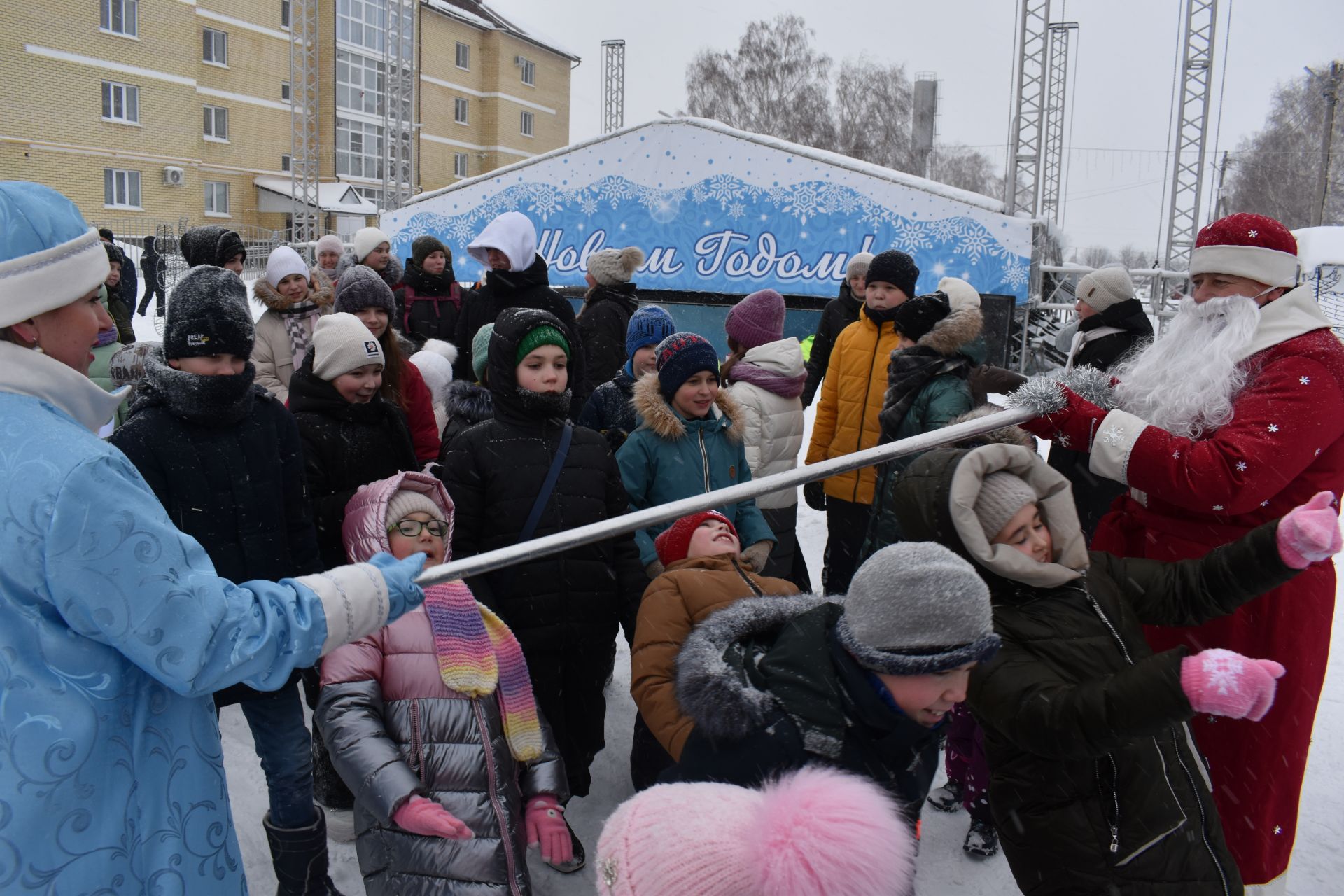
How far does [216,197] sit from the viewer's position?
3469 cm

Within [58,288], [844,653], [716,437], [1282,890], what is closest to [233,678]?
[58,288]

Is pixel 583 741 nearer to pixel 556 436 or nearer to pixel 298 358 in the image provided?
pixel 556 436

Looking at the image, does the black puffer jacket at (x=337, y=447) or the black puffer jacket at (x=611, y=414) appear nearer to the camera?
the black puffer jacket at (x=337, y=447)

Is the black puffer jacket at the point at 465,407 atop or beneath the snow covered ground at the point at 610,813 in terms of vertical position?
atop

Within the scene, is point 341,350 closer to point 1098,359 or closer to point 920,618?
point 920,618

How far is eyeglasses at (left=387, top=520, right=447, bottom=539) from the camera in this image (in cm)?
261

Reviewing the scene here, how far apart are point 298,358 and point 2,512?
3778mm

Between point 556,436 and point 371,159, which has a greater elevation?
point 371,159

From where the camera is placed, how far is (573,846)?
300cm

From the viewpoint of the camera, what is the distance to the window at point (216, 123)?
113 ft

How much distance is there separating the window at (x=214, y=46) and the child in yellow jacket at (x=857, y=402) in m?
36.9

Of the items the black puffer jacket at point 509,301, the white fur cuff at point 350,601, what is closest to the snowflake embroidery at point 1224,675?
the white fur cuff at point 350,601

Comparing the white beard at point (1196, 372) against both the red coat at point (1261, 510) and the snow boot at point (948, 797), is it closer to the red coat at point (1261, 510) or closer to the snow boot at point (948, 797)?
the red coat at point (1261, 510)

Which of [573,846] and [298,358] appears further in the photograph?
[298,358]
